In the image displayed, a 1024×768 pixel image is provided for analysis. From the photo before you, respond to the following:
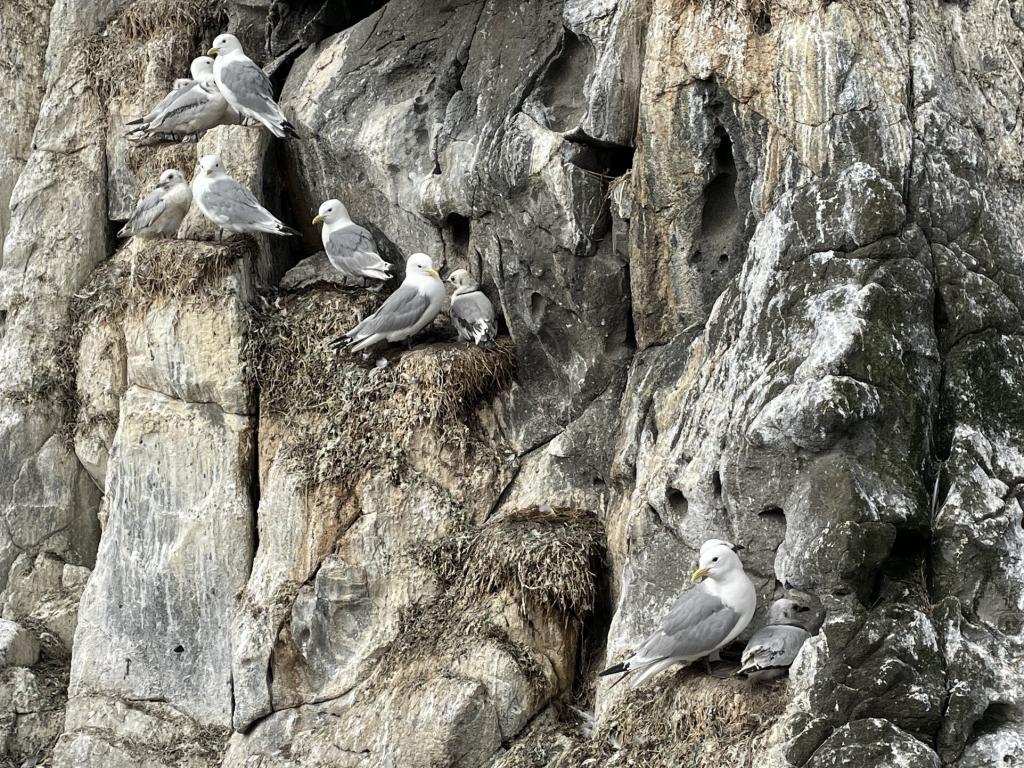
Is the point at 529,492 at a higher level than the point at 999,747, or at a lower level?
higher

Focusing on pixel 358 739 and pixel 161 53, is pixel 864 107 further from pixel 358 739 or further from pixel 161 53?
pixel 161 53

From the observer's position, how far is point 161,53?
1191cm

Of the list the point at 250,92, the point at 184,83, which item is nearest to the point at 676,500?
the point at 250,92

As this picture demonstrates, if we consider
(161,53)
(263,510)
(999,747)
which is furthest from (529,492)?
(161,53)

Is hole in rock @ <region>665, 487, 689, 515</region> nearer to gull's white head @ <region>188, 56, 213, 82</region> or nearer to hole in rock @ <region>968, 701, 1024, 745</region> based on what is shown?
hole in rock @ <region>968, 701, 1024, 745</region>

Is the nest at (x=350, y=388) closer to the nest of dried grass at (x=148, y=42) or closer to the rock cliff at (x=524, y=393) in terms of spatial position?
the rock cliff at (x=524, y=393)

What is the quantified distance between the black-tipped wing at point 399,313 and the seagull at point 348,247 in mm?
357

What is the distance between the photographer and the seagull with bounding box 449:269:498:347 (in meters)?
10.1

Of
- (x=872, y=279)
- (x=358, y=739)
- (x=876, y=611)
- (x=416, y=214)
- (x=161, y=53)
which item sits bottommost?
(x=358, y=739)

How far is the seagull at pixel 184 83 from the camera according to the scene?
11273mm

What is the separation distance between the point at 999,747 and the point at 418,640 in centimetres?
377

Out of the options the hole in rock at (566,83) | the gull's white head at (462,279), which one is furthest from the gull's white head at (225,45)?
the hole in rock at (566,83)

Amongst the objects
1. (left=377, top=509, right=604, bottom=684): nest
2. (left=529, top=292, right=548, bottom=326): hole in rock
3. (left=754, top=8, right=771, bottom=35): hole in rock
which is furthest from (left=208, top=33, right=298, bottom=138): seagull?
(left=754, top=8, right=771, bottom=35): hole in rock

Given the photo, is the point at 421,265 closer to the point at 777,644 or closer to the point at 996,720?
the point at 777,644
